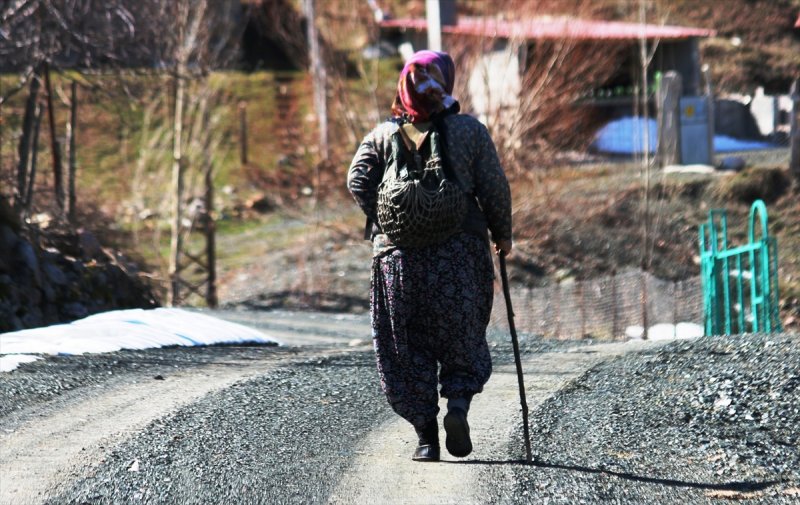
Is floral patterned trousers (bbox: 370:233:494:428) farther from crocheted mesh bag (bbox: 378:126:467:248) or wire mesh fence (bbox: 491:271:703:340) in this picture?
wire mesh fence (bbox: 491:271:703:340)

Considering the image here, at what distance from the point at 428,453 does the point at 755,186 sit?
1979 cm

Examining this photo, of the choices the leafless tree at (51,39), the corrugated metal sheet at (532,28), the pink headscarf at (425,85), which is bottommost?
the pink headscarf at (425,85)

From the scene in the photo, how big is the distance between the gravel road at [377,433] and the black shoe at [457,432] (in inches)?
4.4

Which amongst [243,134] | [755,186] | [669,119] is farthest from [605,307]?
[243,134]

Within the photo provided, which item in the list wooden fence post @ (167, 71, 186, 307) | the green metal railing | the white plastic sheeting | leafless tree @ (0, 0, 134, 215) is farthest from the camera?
wooden fence post @ (167, 71, 186, 307)

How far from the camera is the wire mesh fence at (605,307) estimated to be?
15.7m

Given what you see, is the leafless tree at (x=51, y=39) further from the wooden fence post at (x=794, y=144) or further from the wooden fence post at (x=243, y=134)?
the wooden fence post at (x=243, y=134)

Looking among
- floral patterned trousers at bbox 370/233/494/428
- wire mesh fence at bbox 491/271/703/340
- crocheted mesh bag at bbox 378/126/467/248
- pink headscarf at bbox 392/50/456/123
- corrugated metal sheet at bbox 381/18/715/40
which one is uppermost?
corrugated metal sheet at bbox 381/18/715/40

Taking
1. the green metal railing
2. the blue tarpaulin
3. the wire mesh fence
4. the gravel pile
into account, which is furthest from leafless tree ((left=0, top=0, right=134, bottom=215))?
the blue tarpaulin

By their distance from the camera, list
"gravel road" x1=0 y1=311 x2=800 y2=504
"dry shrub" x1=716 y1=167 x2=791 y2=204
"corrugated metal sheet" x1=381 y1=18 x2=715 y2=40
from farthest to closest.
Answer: "dry shrub" x1=716 y1=167 x2=791 y2=204 < "corrugated metal sheet" x1=381 y1=18 x2=715 y2=40 < "gravel road" x1=0 y1=311 x2=800 y2=504

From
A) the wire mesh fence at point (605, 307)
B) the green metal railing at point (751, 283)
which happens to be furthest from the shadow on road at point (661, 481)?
the wire mesh fence at point (605, 307)

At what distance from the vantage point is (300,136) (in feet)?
95.9

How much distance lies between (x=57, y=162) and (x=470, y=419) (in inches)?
435

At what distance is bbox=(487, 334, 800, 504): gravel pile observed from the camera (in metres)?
4.92
